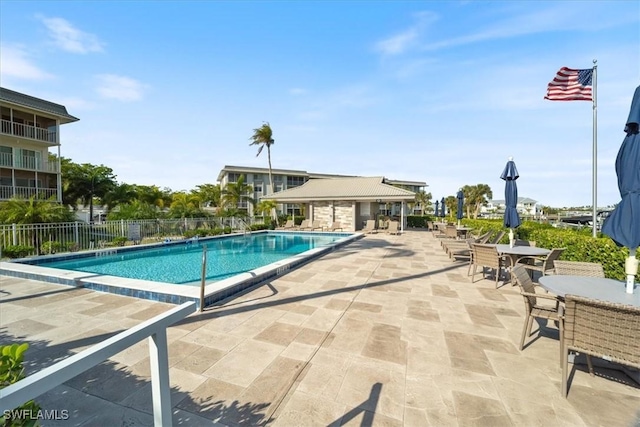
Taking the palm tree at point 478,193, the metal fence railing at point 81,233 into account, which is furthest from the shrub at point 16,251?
the palm tree at point 478,193

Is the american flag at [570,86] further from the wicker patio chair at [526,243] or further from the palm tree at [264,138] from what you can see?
the palm tree at [264,138]

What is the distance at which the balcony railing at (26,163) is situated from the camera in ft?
58.4

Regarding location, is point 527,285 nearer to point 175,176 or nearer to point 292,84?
point 292,84

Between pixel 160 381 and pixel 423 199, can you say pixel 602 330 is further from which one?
pixel 423 199

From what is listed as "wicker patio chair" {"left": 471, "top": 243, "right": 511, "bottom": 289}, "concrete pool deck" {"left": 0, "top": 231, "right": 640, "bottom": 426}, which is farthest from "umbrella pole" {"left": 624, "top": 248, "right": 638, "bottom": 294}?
"wicker patio chair" {"left": 471, "top": 243, "right": 511, "bottom": 289}

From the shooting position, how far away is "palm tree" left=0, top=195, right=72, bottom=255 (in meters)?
9.80

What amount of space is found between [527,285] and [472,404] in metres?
2.04

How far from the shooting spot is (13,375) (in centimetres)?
114

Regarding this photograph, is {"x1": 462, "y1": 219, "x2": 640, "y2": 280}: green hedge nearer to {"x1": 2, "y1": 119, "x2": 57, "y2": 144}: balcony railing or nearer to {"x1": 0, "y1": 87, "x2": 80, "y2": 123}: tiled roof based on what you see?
{"x1": 0, "y1": 87, "x2": 80, "y2": 123}: tiled roof

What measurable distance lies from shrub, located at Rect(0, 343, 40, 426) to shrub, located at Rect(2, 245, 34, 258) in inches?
431

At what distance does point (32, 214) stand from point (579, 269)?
1589 centimetres

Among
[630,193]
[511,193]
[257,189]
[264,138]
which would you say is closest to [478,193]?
[257,189]

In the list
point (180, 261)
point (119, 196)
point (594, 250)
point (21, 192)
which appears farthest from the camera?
point (119, 196)

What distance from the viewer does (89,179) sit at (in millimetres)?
25062
